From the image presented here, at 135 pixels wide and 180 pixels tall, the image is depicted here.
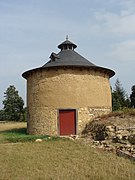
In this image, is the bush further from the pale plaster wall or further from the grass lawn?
the grass lawn

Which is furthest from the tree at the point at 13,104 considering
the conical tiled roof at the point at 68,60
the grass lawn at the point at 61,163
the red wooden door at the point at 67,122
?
the grass lawn at the point at 61,163

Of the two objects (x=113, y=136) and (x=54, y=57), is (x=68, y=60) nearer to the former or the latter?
(x=54, y=57)

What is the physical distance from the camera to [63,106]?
1973 cm

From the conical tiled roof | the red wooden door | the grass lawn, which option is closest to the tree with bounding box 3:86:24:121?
the conical tiled roof

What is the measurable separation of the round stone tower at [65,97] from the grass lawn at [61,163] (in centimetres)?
475

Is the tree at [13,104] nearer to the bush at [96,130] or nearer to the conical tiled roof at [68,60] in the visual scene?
the conical tiled roof at [68,60]

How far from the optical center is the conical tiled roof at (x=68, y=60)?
790 inches

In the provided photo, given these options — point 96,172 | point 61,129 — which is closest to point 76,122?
point 61,129

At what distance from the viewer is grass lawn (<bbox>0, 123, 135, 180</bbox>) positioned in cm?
873

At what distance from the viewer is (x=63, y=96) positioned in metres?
19.8

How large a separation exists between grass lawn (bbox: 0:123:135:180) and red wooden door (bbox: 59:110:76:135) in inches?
181

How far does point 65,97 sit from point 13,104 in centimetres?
3414

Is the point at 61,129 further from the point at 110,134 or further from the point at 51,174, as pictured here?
the point at 51,174

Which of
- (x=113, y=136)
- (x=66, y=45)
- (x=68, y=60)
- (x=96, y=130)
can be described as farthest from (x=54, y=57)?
(x=113, y=136)
